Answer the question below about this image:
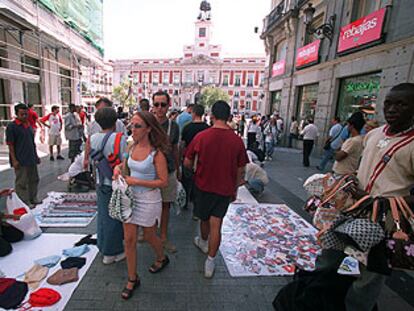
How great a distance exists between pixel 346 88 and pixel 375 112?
90.8 inches

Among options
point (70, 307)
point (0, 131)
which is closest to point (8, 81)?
point (0, 131)

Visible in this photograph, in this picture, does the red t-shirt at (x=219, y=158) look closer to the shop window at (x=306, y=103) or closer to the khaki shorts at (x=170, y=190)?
the khaki shorts at (x=170, y=190)

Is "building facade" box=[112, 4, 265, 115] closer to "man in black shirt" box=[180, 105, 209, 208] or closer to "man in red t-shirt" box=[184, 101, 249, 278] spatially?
"man in black shirt" box=[180, 105, 209, 208]

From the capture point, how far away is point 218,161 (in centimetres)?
253

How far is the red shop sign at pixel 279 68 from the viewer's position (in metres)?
14.5

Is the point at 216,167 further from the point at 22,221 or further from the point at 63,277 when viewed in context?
the point at 22,221

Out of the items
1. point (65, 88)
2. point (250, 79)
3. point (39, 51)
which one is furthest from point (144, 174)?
point (250, 79)

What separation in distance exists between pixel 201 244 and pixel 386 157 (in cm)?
235

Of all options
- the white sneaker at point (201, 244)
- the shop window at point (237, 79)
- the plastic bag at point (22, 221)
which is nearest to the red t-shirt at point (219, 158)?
the white sneaker at point (201, 244)

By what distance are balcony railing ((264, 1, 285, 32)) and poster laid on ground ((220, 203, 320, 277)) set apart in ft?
45.5

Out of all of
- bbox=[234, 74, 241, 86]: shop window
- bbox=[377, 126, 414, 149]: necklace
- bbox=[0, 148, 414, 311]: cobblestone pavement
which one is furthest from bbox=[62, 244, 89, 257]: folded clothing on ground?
bbox=[234, 74, 241, 86]: shop window

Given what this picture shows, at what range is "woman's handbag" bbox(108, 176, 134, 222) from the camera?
2168mm

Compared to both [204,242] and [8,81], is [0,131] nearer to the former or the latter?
[8,81]

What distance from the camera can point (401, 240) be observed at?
57.9 inches
